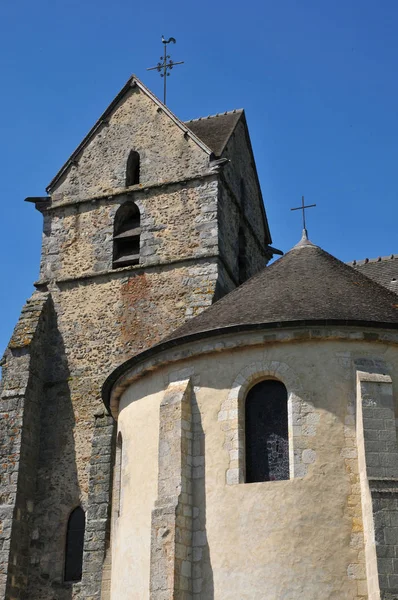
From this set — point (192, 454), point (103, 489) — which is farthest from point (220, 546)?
point (103, 489)

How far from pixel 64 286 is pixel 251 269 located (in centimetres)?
453

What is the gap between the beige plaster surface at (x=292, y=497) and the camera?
35.7 feet

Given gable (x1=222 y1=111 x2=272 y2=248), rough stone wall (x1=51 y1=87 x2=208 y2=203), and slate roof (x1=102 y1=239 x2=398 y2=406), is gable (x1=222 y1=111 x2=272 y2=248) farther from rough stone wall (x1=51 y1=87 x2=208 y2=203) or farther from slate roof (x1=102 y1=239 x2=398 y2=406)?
slate roof (x1=102 y1=239 x2=398 y2=406)

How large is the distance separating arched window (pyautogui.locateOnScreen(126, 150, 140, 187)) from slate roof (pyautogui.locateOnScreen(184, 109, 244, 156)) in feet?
5.43

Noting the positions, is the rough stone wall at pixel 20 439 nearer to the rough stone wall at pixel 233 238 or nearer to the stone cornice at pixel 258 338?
the rough stone wall at pixel 233 238

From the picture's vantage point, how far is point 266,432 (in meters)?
11.9

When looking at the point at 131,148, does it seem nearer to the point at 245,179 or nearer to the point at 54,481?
the point at 245,179

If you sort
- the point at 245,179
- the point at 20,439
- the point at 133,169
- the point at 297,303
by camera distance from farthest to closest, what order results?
1. the point at 245,179
2. the point at 133,169
3. the point at 20,439
4. the point at 297,303

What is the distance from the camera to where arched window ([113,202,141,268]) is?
19.5 meters

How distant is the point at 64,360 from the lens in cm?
1878

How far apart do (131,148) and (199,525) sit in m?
11.3

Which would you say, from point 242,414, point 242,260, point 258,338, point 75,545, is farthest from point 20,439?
point 258,338

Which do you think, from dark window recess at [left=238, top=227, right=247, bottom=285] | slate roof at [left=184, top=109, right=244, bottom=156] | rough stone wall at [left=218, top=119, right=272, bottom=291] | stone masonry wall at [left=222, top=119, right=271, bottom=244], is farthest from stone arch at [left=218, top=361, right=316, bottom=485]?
slate roof at [left=184, top=109, right=244, bottom=156]

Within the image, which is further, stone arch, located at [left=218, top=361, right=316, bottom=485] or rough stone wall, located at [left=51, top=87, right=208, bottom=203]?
rough stone wall, located at [left=51, top=87, right=208, bottom=203]
